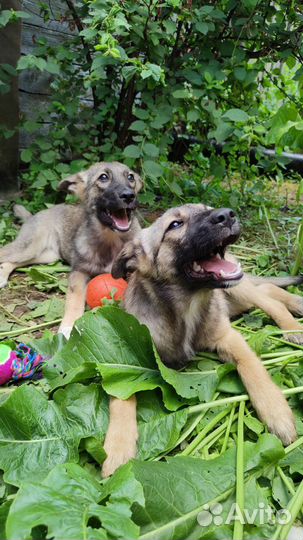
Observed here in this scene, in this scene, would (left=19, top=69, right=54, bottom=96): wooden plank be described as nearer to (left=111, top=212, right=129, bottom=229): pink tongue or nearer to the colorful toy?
(left=111, top=212, right=129, bottom=229): pink tongue

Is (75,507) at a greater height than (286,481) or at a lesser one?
greater

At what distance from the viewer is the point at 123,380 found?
98.3 inches

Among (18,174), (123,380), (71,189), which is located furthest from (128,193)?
(18,174)

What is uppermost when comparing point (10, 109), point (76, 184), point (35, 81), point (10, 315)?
point (35, 81)

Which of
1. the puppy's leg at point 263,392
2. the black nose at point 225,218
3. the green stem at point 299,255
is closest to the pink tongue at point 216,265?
the black nose at point 225,218

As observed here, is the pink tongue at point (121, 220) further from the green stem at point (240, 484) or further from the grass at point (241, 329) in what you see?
the green stem at point (240, 484)

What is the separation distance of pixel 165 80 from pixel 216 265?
2999 mm

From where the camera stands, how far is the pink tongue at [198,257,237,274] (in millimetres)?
2811

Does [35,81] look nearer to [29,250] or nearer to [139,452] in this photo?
[29,250]

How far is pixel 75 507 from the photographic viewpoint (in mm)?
1611

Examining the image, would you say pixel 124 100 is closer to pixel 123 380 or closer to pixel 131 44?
pixel 131 44

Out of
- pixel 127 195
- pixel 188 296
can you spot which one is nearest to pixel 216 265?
pixel 188 296

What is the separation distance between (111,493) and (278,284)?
269 centimetres

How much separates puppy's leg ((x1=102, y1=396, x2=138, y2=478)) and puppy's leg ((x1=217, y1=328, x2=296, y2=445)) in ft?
2.10
